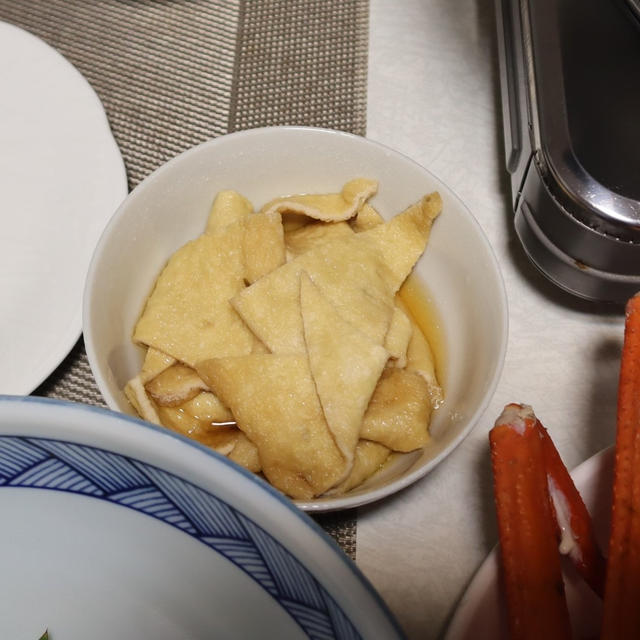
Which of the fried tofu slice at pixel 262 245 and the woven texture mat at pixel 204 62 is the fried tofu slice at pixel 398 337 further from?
the woven texture mat at pixel 204 62

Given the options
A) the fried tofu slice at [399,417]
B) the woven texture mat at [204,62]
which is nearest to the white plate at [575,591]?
the fried tofu slice at [399,417]

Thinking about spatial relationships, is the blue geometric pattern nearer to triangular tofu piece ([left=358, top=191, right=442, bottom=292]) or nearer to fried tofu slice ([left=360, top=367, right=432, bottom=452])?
fried tofu slice ([left=360, top=367, right=432, bottom=452])

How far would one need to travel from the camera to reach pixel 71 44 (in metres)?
1.01

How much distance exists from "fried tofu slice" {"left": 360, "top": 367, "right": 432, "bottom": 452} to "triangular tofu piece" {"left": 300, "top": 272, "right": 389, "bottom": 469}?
28mm

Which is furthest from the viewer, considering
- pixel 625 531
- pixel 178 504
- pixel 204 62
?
pixel 204 62

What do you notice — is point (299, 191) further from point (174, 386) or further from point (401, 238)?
point (174, 386)

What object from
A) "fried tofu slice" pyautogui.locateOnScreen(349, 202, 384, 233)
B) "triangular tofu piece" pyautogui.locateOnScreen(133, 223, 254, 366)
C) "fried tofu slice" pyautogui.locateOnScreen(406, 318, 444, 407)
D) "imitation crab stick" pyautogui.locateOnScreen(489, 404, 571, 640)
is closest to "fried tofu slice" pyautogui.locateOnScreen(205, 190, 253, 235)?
"triangular tofu piece" pyautogui.locateOnScreen(133, 223, 254, 366)

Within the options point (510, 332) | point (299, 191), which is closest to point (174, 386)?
point (299, 191)

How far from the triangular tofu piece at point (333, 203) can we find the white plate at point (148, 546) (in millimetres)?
411

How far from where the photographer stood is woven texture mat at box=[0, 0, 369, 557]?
0.95 metres

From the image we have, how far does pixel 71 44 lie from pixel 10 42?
13 centimetres

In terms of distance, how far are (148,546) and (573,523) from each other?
1.07ft

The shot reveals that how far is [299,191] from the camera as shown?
0.84 m

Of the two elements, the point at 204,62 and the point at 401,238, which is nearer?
the point at 401,238
